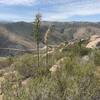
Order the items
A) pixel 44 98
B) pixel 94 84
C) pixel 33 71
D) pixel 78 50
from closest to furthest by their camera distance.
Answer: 1. pixel 44 98
2. pixel 94 84
3. pixel 33 71
4. pixel 78 50

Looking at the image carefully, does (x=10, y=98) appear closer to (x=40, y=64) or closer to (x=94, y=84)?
(x=94, y=84)

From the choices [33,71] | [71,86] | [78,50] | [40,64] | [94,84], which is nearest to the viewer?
[71,86]

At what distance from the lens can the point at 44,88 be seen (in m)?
15.9

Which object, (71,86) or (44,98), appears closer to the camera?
(44,98)

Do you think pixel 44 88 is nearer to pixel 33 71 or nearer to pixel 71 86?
pixel 71 86

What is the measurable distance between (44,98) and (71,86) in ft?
7.21

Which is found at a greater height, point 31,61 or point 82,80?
point 82,80

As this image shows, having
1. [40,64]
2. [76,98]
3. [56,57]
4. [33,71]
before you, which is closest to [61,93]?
[76,98]

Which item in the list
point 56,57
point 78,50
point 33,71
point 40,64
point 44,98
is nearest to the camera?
point 44,98

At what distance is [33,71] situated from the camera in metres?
32.3

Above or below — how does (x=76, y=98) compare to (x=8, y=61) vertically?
above

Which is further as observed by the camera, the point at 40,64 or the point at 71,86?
the point at 40,64

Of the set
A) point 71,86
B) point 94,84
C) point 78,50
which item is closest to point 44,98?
point 71,86

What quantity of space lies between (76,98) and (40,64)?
879 inches
